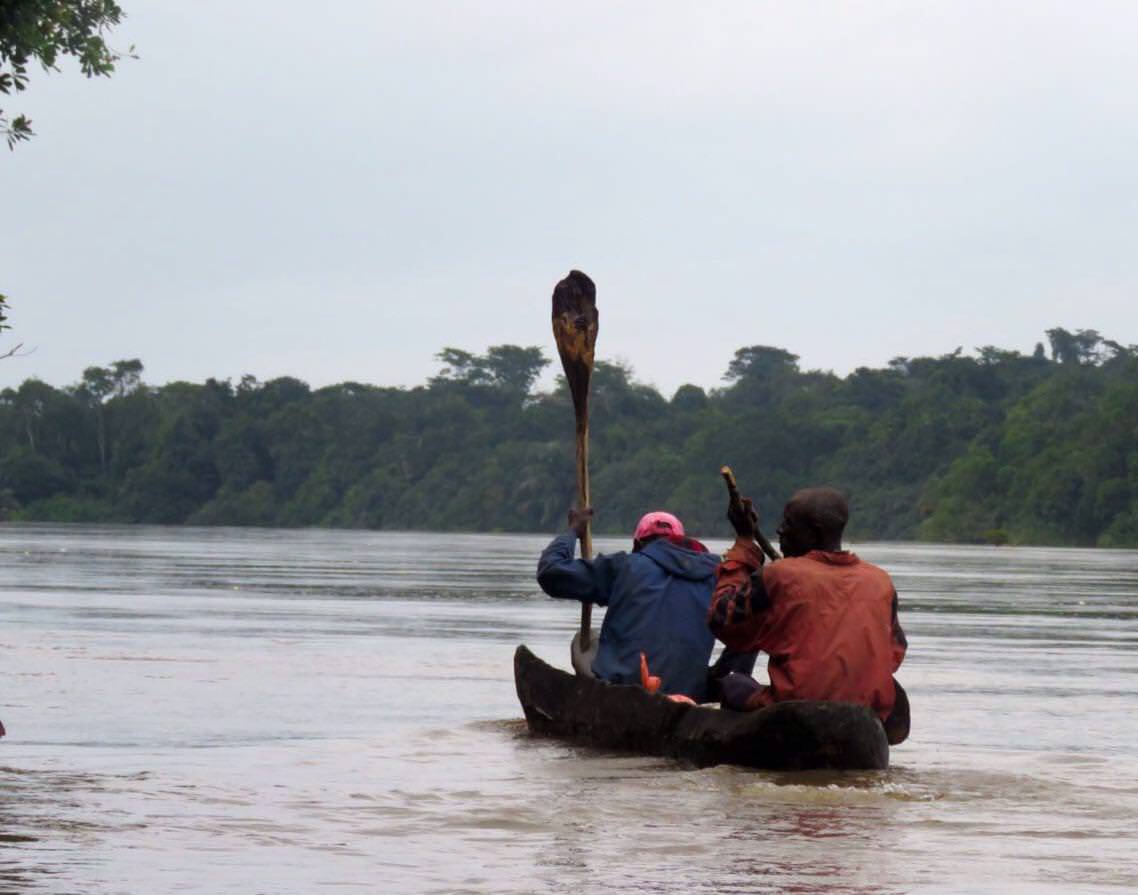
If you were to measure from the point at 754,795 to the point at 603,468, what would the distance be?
377 ft

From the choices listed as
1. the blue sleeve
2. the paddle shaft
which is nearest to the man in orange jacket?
the blue sleeve

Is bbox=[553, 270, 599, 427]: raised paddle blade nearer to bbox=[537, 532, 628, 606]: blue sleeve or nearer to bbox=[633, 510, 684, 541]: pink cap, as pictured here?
bbox=[633, 510, 684, 541]: pink cap

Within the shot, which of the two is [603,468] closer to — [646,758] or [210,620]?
[210,620]

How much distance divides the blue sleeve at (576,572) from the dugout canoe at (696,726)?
546 mm

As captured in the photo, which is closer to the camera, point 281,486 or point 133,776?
point 133,776

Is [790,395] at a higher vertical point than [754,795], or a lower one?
higher

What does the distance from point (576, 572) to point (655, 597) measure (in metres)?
A: 0.45

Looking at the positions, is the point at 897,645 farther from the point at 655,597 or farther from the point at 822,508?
the point at 655,597

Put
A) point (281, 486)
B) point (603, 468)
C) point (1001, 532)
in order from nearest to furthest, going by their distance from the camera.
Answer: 1. point (1001, 532)
2. point (603, 468)
3. point (281, 486)

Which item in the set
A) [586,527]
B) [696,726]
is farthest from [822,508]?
[586,527]

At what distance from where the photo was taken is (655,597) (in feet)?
40.4

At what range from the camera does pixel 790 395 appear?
12812 cm

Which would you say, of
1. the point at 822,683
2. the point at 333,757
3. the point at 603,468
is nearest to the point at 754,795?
the point at 822,683

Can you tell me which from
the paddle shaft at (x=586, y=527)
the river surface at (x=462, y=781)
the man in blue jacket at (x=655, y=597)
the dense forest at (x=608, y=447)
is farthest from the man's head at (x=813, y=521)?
the dense forest at (x=608, y=447)
